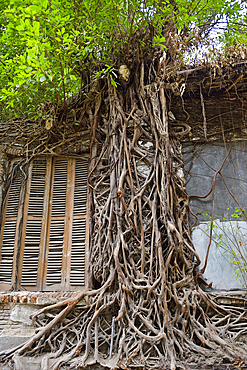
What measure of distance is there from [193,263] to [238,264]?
2.17ft

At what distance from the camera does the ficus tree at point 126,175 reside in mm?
3301

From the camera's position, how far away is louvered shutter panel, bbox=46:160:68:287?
4188 millimetres

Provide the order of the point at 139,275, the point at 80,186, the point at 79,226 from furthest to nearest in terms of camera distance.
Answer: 1. the point at 80,186
2. the point at 79,226
3. the point at 139,275

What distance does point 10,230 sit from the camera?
4480mm

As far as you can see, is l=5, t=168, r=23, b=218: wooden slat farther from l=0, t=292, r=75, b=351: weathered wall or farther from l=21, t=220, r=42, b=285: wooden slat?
l=0, t=292, r=75, b=351: weathered wall

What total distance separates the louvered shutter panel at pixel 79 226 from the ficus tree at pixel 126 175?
0.77 feet

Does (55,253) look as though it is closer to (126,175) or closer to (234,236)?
(126,175)

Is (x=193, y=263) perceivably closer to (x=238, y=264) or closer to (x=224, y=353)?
(x=238, y=264)

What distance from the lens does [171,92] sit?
15.4ft

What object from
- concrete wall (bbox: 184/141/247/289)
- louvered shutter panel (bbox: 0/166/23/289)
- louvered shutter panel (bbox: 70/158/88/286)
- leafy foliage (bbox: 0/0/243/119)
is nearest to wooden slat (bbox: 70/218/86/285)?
louvered shutter panel (bbox: 70/158/88/286)

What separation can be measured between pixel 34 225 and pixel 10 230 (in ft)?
1.22

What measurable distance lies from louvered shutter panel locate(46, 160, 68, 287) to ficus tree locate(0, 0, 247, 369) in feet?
1.72

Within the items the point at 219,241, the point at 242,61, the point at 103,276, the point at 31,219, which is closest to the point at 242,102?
the point at 242,61

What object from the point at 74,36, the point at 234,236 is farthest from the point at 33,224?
the point at 234,236
